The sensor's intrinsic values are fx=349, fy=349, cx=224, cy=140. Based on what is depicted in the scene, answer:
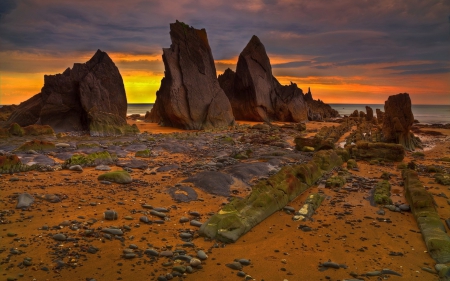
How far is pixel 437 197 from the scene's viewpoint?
10.5m

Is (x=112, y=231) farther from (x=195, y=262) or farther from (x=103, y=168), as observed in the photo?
(x=103, y=168)

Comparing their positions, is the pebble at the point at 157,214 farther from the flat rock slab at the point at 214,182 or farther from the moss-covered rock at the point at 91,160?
the moss-covered rock at the point at 91,160

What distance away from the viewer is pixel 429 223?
7.68 meters

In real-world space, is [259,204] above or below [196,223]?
above

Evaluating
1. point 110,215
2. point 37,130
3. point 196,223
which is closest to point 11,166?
point 110,215

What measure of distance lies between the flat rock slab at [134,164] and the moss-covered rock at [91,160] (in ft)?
1.52

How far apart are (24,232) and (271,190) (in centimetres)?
540

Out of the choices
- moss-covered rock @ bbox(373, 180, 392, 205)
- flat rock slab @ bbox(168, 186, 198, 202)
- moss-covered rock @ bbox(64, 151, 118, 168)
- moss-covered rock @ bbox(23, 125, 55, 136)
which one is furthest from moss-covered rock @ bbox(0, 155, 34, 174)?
moss-covered rock @ bbox(23, 125, 55, 136)

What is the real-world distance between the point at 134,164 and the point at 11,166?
12.8ft

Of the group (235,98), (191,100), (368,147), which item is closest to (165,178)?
(368,147)

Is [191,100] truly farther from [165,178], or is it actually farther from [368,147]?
[165,178]

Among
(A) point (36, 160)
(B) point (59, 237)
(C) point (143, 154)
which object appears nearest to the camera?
(B) point (59, 237)

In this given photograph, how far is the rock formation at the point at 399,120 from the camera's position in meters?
21.4

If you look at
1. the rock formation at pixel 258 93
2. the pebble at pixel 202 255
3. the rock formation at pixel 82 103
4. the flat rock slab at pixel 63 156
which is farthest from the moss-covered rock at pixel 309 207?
the rock formation at pixel 258 93
